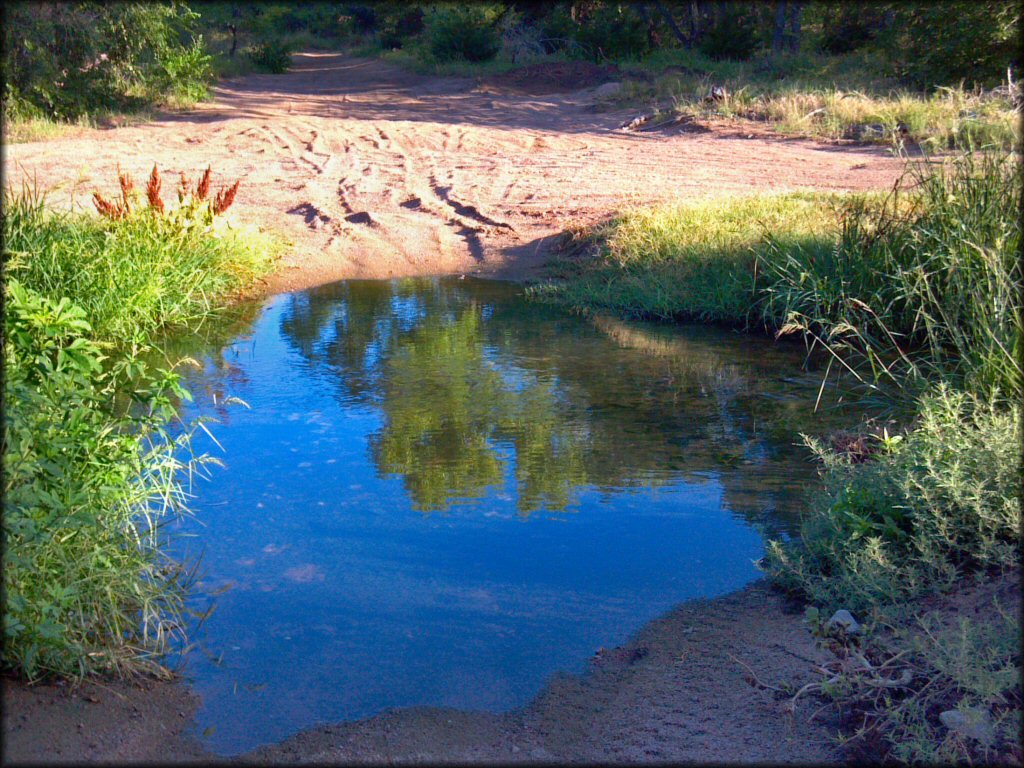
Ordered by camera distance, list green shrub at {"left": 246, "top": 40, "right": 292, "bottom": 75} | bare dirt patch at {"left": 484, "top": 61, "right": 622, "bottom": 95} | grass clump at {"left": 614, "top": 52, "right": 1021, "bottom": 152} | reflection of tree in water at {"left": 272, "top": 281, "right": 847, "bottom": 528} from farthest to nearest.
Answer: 1. green shrub at {"left": 246, "top": 40, "right": 292, "bottom": 75}
2. bare dirt patch at {"left": 484, "top": 61, "right": 622, "bottom": 95}
3. grass clump at {"left": 614, "top": 52, "right": 1021, "bottom": 152}
4. reflection of tree in water at {"left": 272, "top": 281, "right": 847, "bottom": 528}

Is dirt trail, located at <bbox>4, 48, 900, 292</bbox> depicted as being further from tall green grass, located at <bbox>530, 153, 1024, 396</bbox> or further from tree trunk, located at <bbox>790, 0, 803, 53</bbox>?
tree trunk, located at <bbox>790, 0, 803, 53</bbox>

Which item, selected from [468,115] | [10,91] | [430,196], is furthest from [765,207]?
[10,91]

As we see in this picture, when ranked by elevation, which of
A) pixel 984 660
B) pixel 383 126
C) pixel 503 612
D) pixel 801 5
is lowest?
pixel 503 612

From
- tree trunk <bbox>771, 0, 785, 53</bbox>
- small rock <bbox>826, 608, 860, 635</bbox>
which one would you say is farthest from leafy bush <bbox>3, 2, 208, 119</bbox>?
small rock <bbox>826, 608, 860, 635</bbox>

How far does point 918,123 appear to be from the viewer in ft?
45.0

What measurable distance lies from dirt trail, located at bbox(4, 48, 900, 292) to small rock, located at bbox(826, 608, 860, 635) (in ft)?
24.3

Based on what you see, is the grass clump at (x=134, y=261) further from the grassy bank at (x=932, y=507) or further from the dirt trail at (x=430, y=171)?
the grassy bank at (x=932, y=507)

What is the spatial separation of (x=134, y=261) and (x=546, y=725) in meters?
6.33

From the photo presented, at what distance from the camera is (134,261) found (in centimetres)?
817

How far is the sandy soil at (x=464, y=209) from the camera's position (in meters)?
2.99

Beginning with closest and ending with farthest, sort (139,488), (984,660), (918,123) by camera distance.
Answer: (984,660)
(139,488)
(918,123)

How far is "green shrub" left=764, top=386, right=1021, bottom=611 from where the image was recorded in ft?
11.8

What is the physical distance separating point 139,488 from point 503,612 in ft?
5.31

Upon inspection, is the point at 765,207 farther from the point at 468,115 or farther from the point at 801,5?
the point at 801,5
